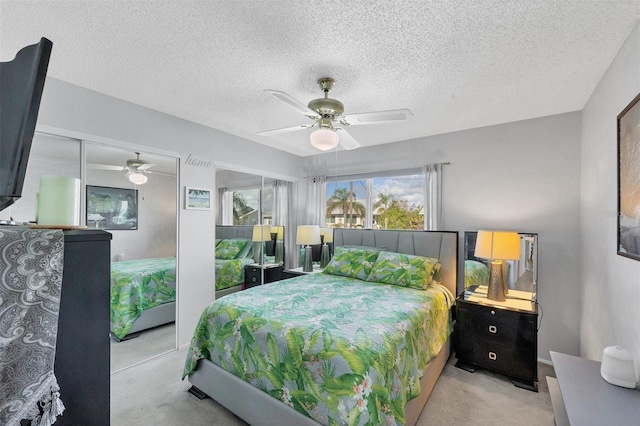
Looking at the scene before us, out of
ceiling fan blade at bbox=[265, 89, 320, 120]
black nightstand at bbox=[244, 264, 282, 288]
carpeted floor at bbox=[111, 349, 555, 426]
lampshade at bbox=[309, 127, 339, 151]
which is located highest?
ceiling fan blade at bbox=[265, 89, 320, 120]

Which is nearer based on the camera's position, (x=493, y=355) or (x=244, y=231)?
(x=493, y=355)

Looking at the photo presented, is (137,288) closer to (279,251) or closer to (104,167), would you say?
(104,167)

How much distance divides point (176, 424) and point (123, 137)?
99.9 inches

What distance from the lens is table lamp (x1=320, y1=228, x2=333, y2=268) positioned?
4203 millimetres

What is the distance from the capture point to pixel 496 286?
9.15 feet

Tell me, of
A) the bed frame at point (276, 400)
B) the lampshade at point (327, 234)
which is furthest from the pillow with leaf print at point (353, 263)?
the lampshade at point (327, 234)

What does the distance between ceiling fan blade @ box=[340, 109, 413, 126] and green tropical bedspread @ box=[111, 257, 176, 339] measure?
8.06 ft

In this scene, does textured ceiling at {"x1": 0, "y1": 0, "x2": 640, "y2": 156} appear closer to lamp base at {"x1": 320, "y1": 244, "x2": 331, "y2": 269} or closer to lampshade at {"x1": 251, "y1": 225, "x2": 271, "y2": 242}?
lampshade at {"x1": 251, "y1": 225, "x2": 271, "y2": 242}

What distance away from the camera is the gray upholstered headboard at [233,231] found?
3.69 m

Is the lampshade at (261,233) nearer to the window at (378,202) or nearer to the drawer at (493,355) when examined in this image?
the window at (378,202)

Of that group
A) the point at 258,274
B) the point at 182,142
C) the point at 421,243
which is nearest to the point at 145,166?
the point at 182,142

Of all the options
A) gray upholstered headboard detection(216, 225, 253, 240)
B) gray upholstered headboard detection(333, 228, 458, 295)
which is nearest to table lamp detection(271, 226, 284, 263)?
gray upholstered headboard detection(216, 225, 253, 240)

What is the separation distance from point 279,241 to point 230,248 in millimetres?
858

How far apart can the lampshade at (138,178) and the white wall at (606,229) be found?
154 inches
